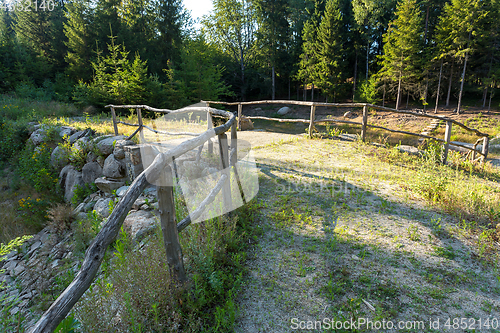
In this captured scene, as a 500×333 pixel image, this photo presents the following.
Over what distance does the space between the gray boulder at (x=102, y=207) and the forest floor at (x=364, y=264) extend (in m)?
3.84

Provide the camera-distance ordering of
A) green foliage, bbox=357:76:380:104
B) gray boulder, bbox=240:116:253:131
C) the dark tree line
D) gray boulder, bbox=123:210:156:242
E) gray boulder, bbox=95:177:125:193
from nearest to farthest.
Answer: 1. gray boulder, bbox=123:210:156:242
2. gray boulder, bbox=95:177:125:193
3. gray boulder, bbox=240:116:253:131
4. the dark tree line
5. green foliage, bbox=357:76:380:104

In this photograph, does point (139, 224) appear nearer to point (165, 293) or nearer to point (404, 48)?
point (165, 293)

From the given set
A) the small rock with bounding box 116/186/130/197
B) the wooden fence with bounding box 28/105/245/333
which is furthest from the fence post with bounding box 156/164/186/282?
the small rock with bounding box 116/186/130/197

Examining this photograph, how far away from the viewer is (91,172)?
788 cm

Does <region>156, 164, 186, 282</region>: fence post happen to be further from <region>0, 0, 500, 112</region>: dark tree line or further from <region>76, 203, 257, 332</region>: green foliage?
<region>0, 0, 500, 112</region>: dark tree line

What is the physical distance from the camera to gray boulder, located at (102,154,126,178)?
7.10 meters

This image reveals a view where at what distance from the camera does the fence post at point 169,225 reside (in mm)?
2418

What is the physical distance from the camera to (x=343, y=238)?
150 inches

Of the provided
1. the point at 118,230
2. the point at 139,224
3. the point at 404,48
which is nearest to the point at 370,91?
the point at 404,48

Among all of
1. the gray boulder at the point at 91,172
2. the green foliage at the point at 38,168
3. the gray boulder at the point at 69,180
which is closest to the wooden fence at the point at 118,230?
the gray boulder at the point at 91,172

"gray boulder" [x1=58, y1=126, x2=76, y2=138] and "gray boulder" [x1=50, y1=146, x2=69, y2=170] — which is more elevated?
"gray boulder" [x1=58, y1=126, x2=76, y2=138]

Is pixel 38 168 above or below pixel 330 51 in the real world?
below

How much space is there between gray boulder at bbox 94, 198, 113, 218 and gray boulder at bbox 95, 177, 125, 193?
0.36 metres

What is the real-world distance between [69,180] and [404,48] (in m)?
27.4
